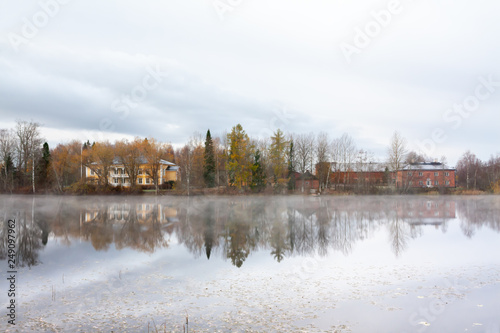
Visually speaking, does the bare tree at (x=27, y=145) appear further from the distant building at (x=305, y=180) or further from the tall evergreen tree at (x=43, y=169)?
the distant building at (x=305, y=180)

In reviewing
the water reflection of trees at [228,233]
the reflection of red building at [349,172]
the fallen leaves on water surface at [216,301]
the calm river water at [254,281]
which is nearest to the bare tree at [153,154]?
the reflection of red building at [349,172]

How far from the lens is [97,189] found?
198 ft

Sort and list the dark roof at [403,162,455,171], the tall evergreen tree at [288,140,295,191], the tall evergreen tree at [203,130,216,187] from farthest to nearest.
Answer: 1. the dark roof at [403,162,455,171]
2. the tall evergreen tree at [203,130,216,187]
3. the tall evergreen tree at [288,140,295,191]

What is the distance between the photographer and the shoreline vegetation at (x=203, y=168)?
2333 inches

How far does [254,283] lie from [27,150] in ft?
227

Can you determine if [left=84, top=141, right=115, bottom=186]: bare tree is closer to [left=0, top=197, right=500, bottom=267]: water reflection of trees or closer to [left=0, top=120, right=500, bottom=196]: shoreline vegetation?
[left=0, top=120, right=500, bottom=196]: shoreline vegetation

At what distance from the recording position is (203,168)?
2697 inches

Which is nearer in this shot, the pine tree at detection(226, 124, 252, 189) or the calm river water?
the calm river water

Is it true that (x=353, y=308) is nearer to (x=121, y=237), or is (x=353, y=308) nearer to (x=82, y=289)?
(x=82, y=289)

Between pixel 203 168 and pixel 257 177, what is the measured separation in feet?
45.2

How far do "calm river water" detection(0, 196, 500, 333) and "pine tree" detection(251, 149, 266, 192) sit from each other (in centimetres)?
3719

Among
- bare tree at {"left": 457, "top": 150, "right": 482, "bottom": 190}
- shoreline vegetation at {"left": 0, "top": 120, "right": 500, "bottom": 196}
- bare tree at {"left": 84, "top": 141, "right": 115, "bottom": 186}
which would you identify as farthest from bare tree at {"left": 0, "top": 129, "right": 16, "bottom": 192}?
bare tree at {"left": 457, "top": 150, "right": 482, "bottom": 190}

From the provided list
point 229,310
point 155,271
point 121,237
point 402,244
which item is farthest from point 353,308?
point 121,237

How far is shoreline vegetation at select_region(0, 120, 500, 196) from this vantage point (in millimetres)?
59250
